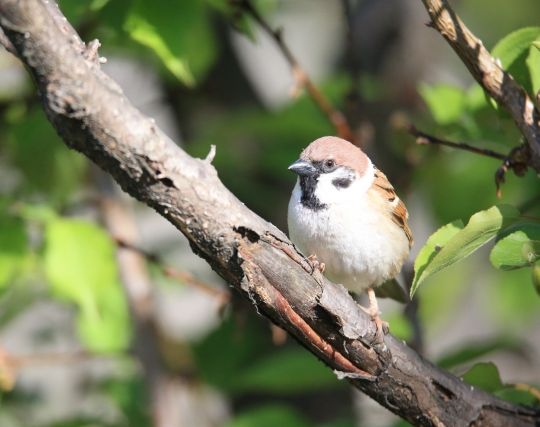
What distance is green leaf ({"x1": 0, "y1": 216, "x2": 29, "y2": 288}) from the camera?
110 inches

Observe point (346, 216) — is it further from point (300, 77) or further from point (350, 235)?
point (300, 77)

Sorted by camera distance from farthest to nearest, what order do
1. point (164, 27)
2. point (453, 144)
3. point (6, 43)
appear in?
1. point (164, 27)
2. point (453, 144)
3. point (6, 43)

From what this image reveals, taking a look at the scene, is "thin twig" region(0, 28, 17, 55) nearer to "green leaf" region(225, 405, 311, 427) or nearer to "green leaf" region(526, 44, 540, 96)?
"green leaf" region(526, 44, 540, 96)

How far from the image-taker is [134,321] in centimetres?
347

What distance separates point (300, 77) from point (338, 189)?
41 cm

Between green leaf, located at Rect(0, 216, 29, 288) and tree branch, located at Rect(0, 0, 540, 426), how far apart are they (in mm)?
1211

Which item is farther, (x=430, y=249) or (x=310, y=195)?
(x=310, y=195)

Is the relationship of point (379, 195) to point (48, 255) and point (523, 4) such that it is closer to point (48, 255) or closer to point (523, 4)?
point (48, 255)

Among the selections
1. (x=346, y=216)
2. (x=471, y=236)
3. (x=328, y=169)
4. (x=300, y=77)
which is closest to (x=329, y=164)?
(x=328, y=169)

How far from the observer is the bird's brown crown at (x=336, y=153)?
273cm

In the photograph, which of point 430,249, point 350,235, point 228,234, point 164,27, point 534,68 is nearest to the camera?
point 228,234

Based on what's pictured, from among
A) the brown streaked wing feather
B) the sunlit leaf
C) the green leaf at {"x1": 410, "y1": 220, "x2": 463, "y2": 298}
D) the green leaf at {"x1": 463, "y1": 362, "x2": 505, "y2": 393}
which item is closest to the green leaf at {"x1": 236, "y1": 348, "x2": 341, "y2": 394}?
the sunlit leaf

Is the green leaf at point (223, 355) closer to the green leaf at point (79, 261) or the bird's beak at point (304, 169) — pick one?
the green leaf at point (79, 261)

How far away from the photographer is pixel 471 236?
5.92 ft
